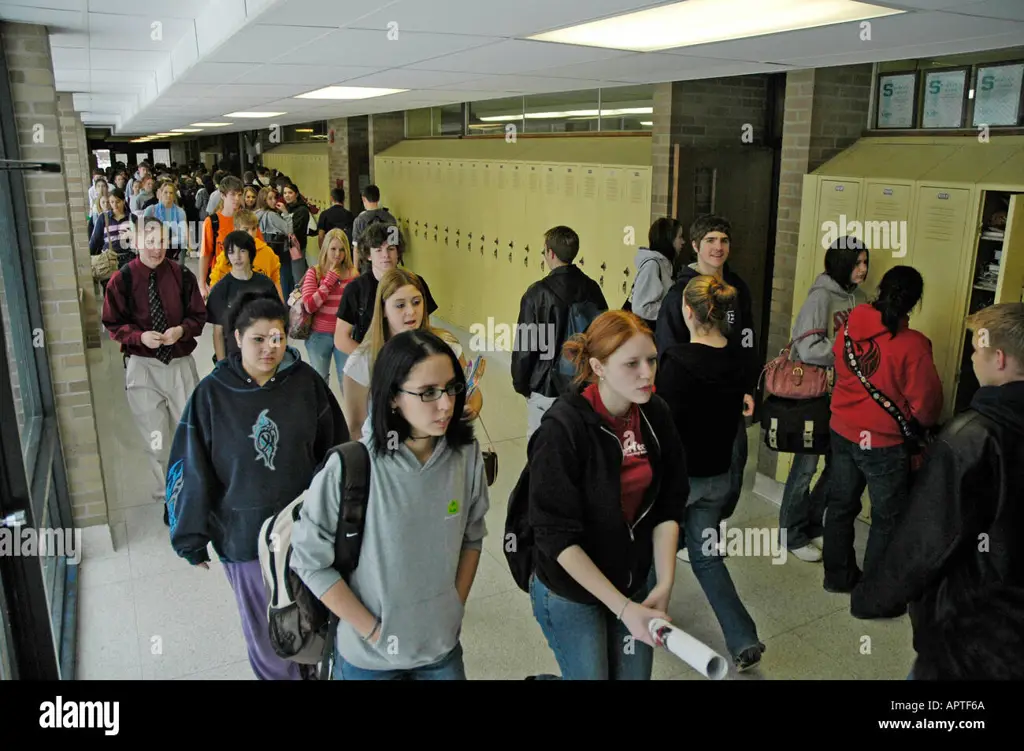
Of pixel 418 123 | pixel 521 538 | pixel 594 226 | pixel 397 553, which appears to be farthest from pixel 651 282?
pixel 418 123

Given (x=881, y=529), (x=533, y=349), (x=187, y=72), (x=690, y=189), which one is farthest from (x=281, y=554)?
(x=690, y=189)

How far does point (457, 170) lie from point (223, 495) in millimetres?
6444

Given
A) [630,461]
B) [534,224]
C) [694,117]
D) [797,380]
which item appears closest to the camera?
[630,461]

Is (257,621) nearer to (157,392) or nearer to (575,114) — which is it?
(157,392)

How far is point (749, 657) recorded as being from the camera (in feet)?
10.2

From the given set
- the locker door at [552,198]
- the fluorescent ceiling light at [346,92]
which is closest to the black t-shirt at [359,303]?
the fluorescent ceiling light at [346,92]

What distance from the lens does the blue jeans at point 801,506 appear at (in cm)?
404

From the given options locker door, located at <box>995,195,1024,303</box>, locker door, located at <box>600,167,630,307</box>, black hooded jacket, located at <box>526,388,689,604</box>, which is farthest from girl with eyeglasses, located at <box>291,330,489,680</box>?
locker door, located at <box>600,167,630,307</box>

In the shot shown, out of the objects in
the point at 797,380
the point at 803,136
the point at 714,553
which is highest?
the point at 803,136

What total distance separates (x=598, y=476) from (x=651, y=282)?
2666 millimetres

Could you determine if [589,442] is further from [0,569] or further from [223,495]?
[0,569]

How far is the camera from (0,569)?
6.26 ft

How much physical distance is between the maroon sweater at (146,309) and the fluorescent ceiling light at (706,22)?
2.34m

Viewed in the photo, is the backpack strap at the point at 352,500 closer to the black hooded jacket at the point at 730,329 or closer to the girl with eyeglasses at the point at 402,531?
the girl with eyeglasses at the point at 402,531
